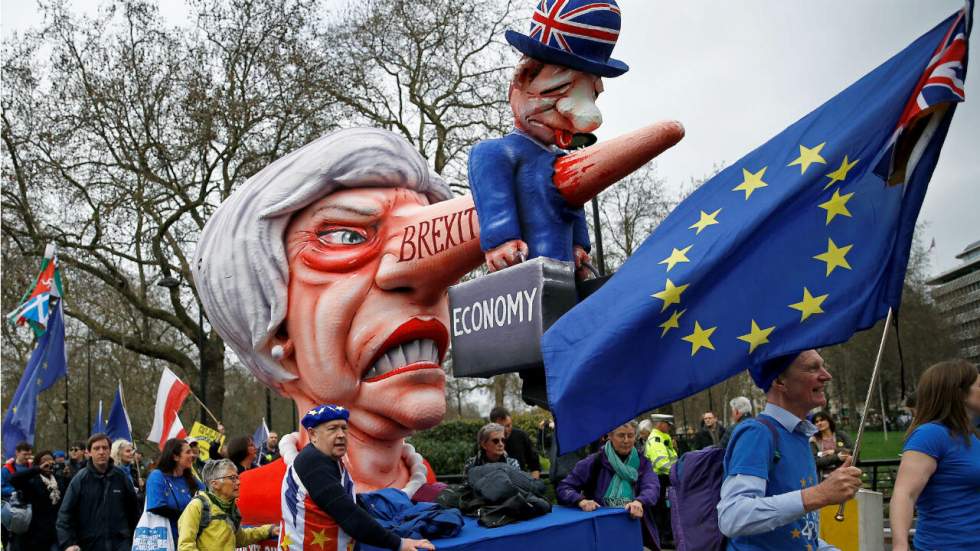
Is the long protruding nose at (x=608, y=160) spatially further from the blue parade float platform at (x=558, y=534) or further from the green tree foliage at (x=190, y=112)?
the green tree foliage at (x=190, y=112)

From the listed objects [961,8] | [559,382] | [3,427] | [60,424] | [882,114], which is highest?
[60,424]

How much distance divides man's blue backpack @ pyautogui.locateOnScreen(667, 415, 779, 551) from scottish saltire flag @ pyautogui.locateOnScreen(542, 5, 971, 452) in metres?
0.39

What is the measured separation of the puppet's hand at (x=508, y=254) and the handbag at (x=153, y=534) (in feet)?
10.6

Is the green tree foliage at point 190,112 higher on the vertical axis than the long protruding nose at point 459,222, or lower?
higher

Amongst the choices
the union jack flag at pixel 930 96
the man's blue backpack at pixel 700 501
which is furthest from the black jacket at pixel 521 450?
the union jack flag at pixel 930 96

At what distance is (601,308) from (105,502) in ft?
16.7

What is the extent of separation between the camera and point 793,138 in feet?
10.8

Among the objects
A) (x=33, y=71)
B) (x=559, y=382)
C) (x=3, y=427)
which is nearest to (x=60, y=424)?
(x=33, y=71)

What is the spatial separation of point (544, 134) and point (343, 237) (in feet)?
5.65

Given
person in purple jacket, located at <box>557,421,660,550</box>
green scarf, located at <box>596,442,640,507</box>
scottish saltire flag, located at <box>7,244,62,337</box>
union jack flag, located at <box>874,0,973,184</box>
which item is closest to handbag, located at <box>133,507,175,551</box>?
person in purple jacket, located at <box>557,421,660,550</box>

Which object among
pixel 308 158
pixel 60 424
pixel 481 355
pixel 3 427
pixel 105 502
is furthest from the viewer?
pixel 60 424

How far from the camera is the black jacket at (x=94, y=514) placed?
6980 mm

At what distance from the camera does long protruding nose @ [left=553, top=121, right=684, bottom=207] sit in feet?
12.4

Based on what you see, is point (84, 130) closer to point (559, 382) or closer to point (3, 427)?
point (3, 427)
